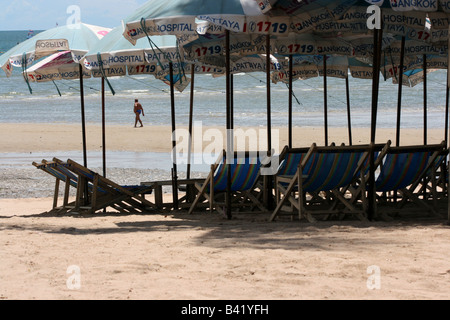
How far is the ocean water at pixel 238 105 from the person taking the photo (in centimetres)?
3086

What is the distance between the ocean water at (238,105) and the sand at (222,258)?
16824 mm

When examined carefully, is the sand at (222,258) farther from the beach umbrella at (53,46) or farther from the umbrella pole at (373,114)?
the beach umbrella at (53,46)


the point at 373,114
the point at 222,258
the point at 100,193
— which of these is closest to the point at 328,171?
the point at 373,114

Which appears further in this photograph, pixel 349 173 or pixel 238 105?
pixel 238 105

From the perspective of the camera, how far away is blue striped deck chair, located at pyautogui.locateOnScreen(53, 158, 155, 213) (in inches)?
357

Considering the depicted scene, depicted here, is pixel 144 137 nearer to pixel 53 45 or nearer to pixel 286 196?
pixel 53 45

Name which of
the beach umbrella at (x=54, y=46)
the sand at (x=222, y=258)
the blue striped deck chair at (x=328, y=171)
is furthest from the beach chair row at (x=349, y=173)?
the beach umbrella at (x=54, y=46)

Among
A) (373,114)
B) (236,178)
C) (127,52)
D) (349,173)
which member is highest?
(127,52)

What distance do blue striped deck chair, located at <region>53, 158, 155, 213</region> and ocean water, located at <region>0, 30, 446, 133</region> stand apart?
1478 centimetres

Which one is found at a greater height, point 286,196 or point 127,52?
point 127,52

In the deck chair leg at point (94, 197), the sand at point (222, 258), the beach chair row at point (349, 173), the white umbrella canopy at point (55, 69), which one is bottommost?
the sand at point (222, 258)

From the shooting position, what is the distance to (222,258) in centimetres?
555

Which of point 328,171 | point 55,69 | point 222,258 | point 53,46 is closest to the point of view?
point 222,258

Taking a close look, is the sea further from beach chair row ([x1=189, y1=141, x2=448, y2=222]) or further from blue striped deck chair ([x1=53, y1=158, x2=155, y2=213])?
beach chair row ([x1=189, y1=141, x2=448, y2=222])
